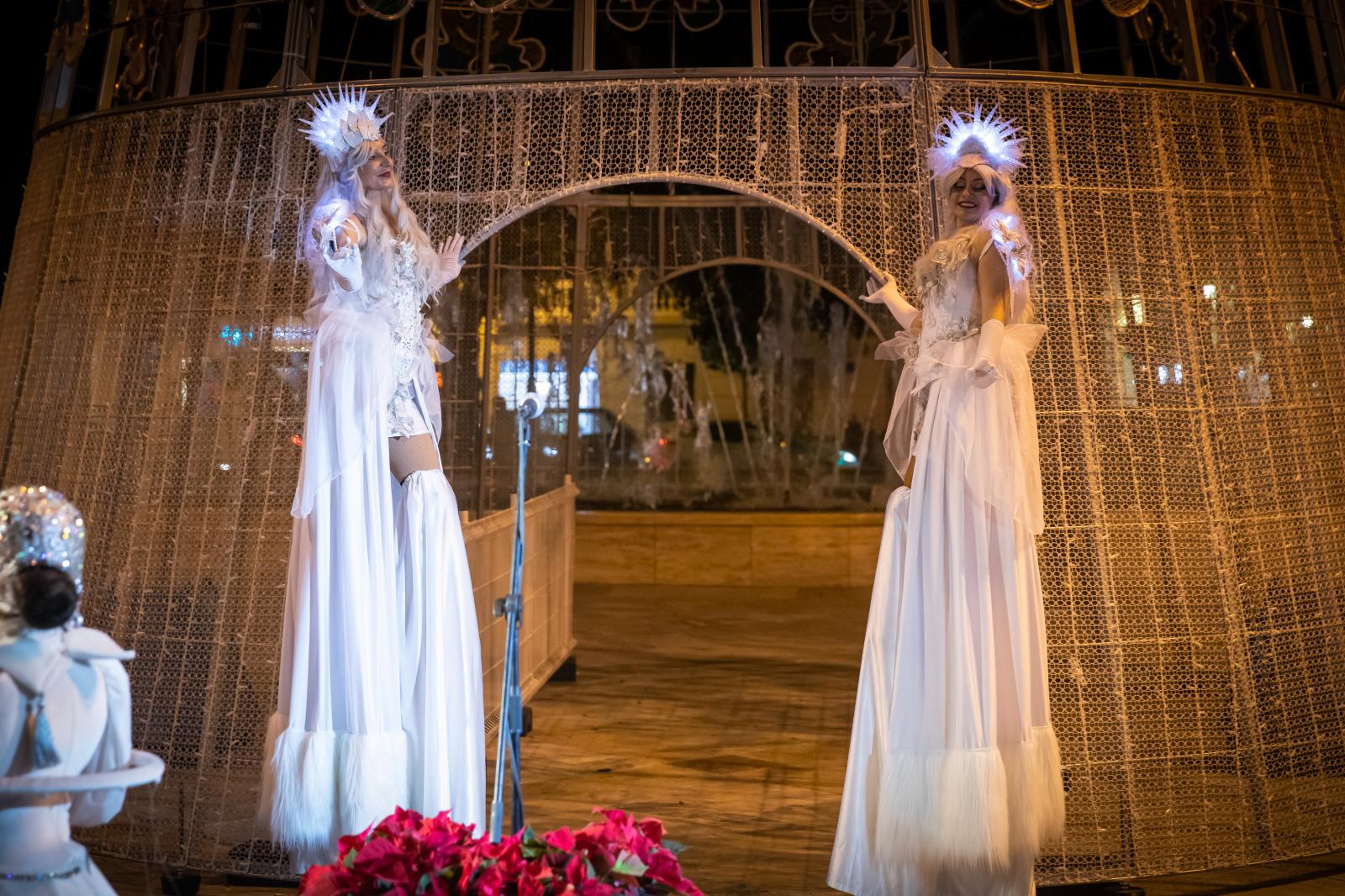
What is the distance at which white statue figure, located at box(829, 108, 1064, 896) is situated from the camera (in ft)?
11.1

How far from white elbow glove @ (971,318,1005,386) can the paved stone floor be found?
159 cm

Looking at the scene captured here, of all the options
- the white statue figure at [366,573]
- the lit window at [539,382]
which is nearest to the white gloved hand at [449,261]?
the white statue figure at [366,573]

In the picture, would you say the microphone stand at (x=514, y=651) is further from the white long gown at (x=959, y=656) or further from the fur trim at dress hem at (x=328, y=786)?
the white long gown at (x=959, y=656)

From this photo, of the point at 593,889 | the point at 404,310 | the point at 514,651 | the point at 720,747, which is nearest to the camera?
the point at 593,889

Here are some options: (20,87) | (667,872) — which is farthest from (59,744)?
(20,87)

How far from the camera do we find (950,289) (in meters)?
3.53

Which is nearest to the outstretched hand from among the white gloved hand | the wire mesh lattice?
the white gloved hand

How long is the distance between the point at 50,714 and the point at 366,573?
4.54 feet

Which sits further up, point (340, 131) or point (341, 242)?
point (340, 131)

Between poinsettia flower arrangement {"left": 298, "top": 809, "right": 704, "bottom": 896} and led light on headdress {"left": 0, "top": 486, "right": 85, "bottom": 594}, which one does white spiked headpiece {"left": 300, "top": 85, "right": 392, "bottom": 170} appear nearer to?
led light on headdress {"left": 0, "top": 486, "right": 85, "bottom": 594}

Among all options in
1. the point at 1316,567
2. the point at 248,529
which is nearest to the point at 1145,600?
the point at 1316,567

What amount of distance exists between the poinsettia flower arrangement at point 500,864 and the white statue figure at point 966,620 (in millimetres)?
1288

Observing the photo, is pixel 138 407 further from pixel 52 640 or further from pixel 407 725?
pixel 52 640

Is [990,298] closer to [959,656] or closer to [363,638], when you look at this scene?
[959,656]
